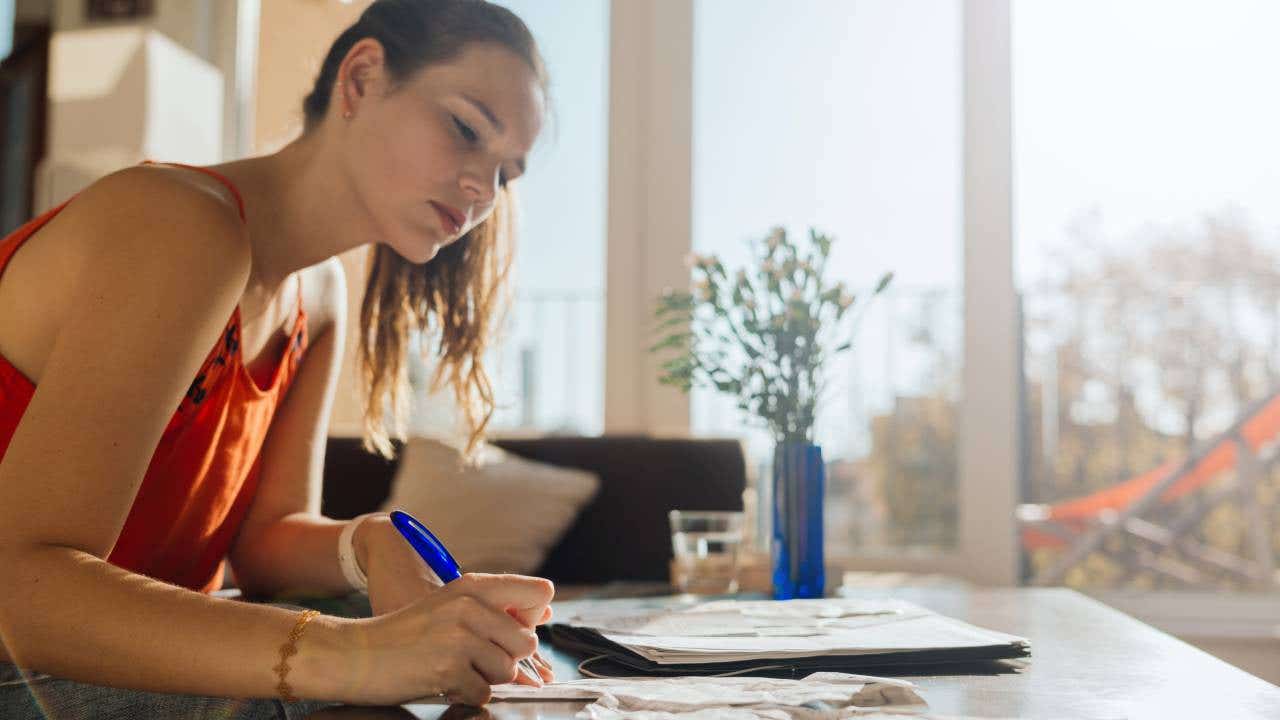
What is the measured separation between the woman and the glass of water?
344mm

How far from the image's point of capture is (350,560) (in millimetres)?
1194

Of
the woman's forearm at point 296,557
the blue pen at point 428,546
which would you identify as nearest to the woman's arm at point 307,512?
the woman's forearm at point 296,557

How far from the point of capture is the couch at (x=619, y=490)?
264 cm

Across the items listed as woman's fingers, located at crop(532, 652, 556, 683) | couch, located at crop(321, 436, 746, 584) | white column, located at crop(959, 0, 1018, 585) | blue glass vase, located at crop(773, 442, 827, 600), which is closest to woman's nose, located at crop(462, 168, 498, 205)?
blue glass vase, located at crop(773, 442, 827, 600)

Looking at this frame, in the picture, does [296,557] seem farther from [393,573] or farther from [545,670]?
[545,670]

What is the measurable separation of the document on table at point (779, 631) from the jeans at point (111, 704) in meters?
0.27

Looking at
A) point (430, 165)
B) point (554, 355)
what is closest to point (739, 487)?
point (430, 165)

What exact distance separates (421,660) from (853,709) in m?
0.27

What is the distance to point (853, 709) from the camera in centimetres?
68

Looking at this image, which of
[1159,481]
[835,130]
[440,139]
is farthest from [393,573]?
[1159,481]

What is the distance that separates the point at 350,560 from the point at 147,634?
1.49 ft

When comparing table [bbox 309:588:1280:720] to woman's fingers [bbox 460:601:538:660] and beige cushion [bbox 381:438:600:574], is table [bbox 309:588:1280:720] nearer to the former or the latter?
woman's fingers [bbox 460:601:538:660]

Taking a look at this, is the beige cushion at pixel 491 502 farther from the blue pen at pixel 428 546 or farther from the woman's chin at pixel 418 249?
the blue pen at pixel 428 546

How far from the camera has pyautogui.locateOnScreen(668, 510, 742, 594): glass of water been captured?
145 cm
